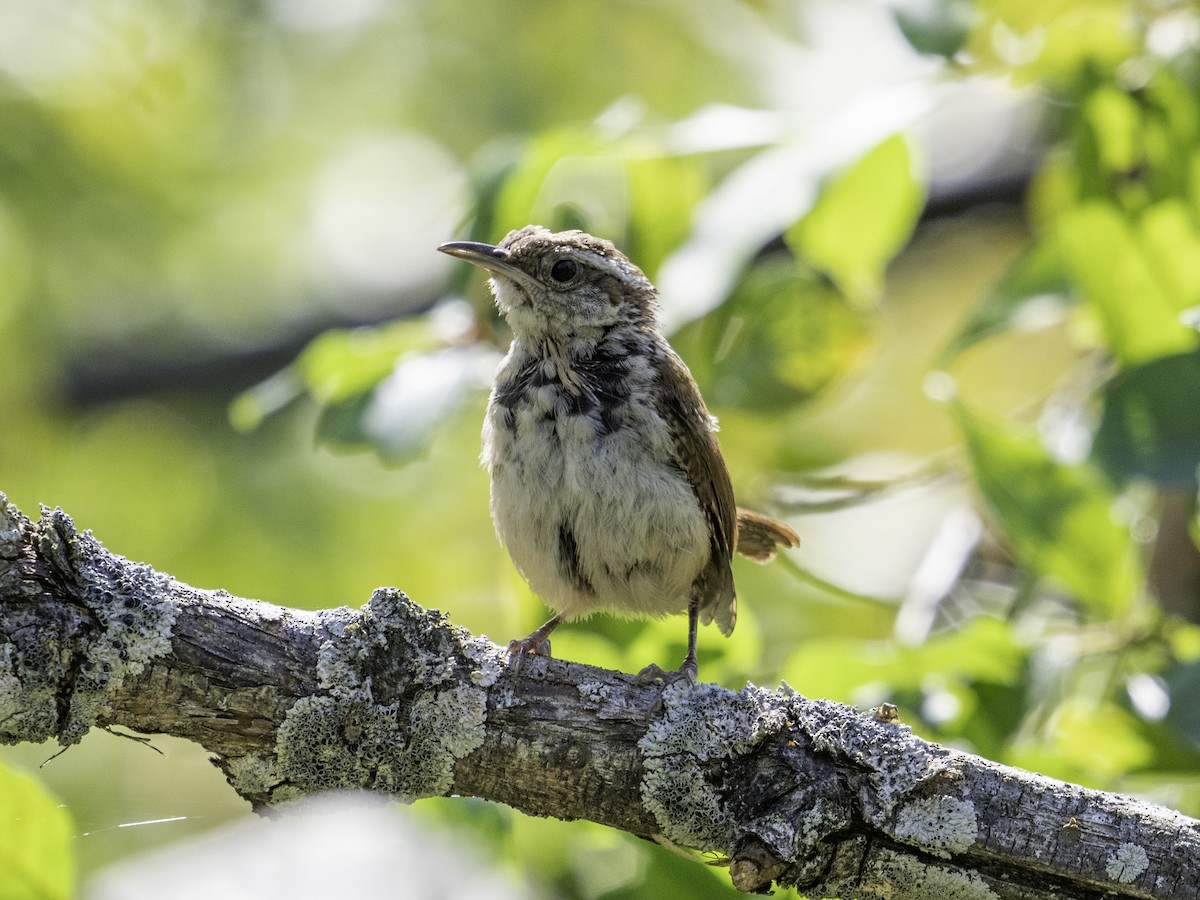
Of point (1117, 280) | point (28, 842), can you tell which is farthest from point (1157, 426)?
point (28, 842)

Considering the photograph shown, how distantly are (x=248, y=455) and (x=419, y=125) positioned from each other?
250 cm

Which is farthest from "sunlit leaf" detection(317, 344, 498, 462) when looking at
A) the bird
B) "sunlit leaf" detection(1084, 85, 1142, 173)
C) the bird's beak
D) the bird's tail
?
"sunlit leaf" detection(1084, 85, 1142, 173)

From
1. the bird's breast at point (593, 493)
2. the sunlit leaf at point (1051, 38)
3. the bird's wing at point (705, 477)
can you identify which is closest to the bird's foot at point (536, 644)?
the bird's breast at point (593, 493)

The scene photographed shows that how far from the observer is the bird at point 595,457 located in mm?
3705

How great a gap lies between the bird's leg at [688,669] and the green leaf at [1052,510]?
3.20 ft

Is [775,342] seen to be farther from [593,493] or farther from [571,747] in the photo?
[571,747]

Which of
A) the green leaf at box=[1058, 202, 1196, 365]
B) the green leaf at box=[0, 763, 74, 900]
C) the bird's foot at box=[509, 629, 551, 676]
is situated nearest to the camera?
the green leaf at box=[0, 763, 74, 900]

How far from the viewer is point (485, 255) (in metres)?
4.08

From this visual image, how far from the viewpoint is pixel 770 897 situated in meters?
3.32

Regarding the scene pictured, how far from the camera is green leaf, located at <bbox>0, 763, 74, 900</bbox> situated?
2.81 meters

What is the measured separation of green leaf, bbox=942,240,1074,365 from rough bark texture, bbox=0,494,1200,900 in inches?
70.2

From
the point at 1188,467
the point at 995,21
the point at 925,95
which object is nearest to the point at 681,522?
the point at 1188,467

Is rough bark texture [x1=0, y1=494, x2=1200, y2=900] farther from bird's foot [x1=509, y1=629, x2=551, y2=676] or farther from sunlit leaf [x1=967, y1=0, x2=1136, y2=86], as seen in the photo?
sunlit leaf [x1=967, y1=0, x2=1136, y2=86]

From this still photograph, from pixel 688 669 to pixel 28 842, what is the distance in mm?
1748
